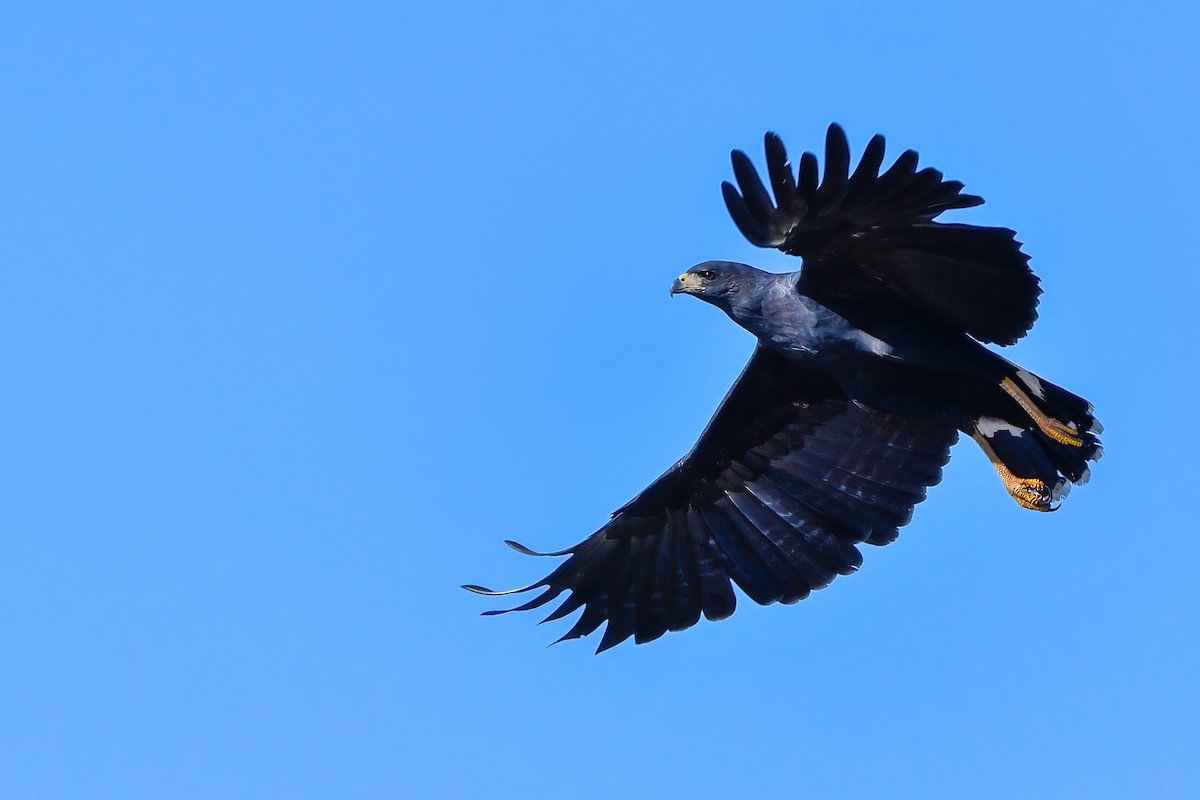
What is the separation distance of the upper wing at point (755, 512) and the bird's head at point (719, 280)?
1.01m

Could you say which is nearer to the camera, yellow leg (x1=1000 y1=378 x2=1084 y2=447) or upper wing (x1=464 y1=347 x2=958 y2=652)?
yellow leg (x1=1000 y1=378 x2=1084 y2=447)

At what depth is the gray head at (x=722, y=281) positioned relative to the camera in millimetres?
11500

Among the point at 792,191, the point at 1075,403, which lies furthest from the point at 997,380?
the point at 792,191

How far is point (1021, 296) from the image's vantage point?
1051cm

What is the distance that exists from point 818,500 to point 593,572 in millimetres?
1658

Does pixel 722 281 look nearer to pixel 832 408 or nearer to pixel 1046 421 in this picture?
pixel 832 408

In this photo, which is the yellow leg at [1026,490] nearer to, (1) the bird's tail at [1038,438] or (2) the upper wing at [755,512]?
(1) the bird's tail at [1038,438]

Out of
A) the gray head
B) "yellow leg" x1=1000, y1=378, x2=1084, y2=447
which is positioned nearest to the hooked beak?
the gray head

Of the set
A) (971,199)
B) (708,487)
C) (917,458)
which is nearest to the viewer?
(971,199)

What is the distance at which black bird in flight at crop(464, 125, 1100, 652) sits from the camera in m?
10.4

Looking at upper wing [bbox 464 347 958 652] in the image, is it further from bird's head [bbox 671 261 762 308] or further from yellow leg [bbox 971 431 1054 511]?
bird's head [bbox 671 261 762 308]

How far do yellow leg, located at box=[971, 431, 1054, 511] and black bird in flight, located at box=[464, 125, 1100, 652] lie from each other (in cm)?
1

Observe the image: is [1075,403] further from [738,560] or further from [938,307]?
[738,560]

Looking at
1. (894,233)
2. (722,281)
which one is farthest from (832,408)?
(894,233)
